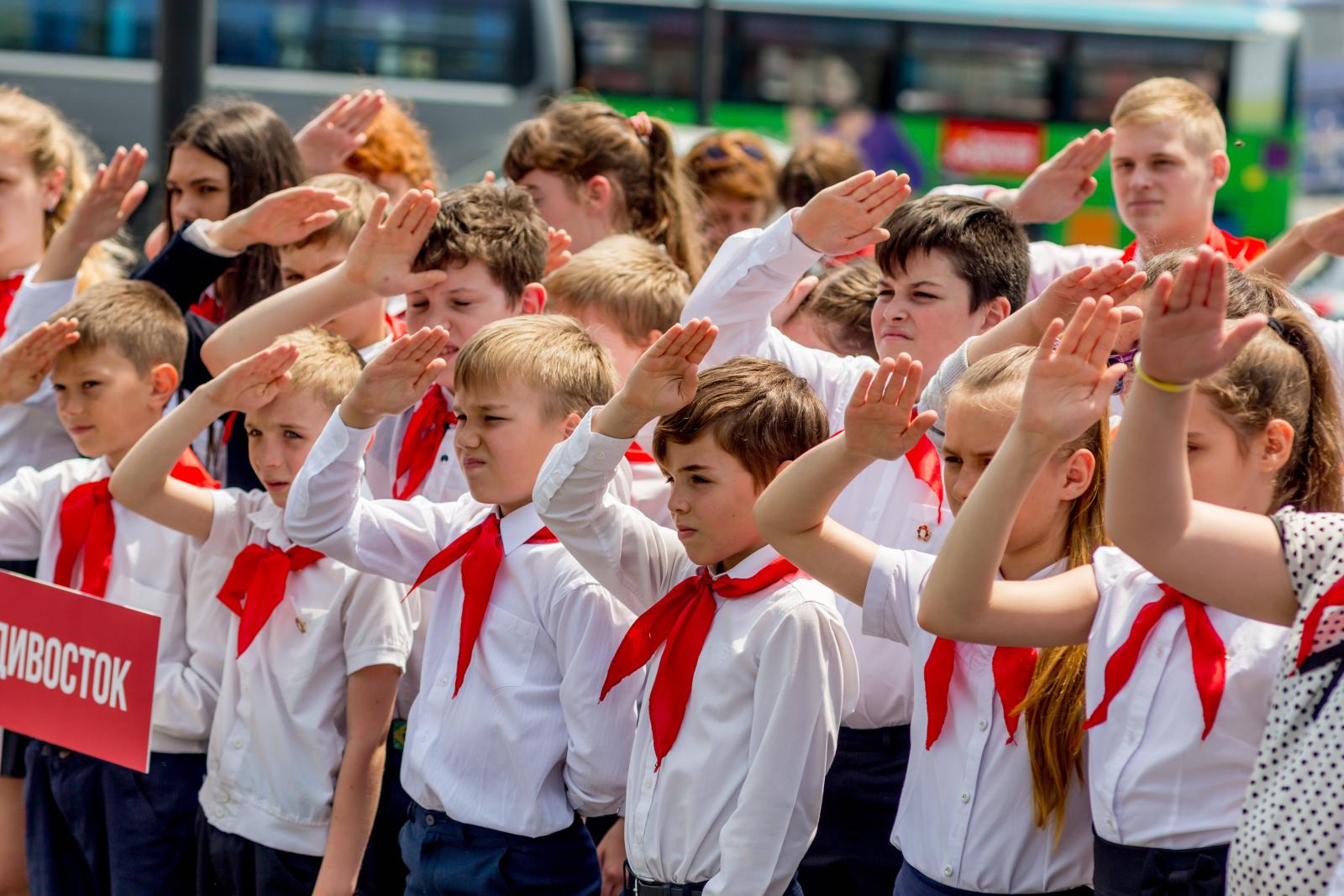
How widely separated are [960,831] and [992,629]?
0.38 meters

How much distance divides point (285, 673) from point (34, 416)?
1379 mm

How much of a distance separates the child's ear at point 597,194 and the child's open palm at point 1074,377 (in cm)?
263

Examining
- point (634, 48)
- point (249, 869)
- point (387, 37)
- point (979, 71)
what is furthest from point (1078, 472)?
point (979, 71)

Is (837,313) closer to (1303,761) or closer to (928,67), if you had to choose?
(1303,761)

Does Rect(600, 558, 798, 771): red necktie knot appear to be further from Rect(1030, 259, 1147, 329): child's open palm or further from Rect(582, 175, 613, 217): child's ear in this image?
Rect(582, 175, 613, 217): child's ear

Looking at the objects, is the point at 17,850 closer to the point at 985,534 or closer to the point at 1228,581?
the point at 985,534

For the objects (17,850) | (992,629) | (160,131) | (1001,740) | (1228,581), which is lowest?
(17,850)

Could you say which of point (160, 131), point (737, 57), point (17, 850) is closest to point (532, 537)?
point (17, 850)

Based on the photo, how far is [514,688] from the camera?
9.71 feet

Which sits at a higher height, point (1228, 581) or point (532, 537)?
point (1228, 581)

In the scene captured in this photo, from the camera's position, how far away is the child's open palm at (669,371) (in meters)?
2.59

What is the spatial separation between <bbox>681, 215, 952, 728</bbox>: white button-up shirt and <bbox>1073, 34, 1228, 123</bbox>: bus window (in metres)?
14.5

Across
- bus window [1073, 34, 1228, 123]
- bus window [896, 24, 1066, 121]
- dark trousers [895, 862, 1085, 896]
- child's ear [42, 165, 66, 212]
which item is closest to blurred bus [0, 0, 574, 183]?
bus window [896, 24, 1066, 121]

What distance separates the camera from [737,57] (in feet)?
54.4
